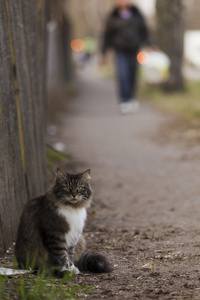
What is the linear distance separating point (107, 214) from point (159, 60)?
49.1ft

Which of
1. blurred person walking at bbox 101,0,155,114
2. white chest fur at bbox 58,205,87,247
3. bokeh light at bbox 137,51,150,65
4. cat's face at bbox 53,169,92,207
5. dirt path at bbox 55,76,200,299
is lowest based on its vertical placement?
dirt path at bbox 55,76,200,299

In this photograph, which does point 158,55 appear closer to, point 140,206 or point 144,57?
point 144,57

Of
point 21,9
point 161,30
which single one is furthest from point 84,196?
point 161,30

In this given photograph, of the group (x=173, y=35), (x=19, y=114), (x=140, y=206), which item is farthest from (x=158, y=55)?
(x=19, y=114)

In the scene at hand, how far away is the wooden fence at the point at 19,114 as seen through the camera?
497 centimetres

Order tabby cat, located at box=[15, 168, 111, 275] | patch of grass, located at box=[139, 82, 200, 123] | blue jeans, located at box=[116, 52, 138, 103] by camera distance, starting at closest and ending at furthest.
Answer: tabby cat, located at box=[15, 168, 111, 275]
patch of grass, located at box=[139, 82, 200, 123]
blue jeans, located at box=[116, 52, 138, 103]

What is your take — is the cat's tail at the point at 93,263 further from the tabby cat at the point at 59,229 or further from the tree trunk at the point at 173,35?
the tree trunk at the point at 173,35

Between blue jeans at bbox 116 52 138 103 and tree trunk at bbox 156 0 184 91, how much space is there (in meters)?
3.30

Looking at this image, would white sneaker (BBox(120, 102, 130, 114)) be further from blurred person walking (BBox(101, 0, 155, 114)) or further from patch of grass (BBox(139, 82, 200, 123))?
patch of grass (BBox(139, 82, 200, 123))

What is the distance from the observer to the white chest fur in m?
4.53

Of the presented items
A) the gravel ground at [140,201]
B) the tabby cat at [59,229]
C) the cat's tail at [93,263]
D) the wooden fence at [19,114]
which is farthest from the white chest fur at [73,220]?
the wooden fence at [19,114]

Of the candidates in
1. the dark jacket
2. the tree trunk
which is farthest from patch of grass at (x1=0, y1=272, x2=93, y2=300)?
the tree trunk

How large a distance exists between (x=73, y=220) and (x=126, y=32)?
31.7ft

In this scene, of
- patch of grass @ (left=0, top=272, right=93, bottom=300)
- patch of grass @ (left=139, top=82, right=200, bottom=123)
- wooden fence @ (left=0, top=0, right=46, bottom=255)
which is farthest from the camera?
patch of grass @ (left=139, top=82, right=200, bottom=123)
